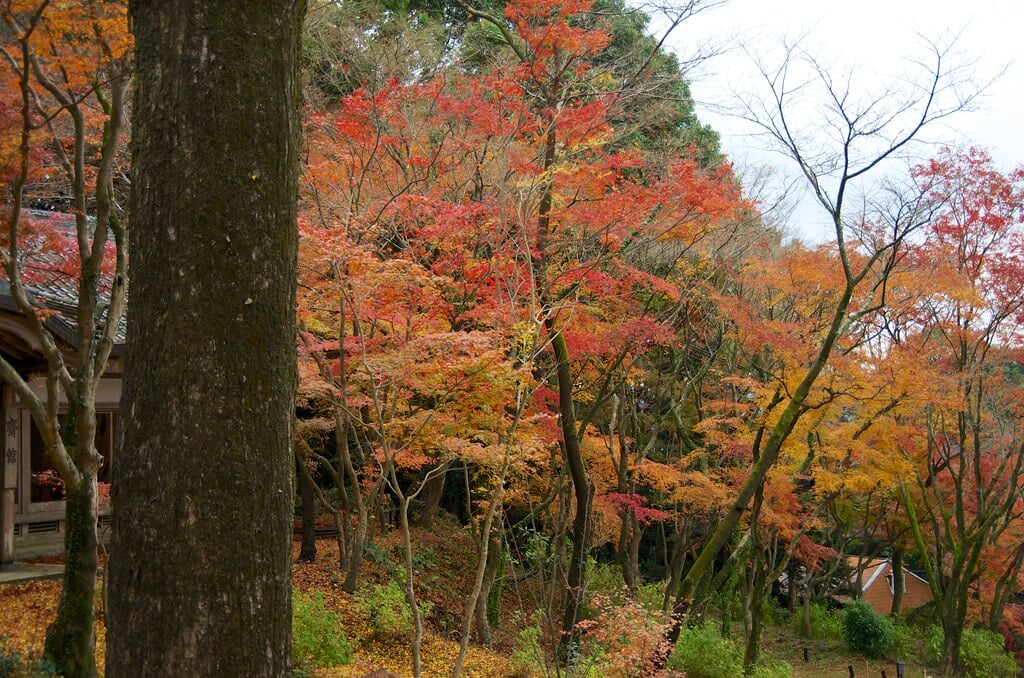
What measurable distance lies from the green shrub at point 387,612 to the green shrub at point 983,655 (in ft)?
40.6

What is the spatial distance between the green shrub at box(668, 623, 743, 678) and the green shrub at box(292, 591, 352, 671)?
19.0 ft

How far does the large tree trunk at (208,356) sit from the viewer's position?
2578 millimetres

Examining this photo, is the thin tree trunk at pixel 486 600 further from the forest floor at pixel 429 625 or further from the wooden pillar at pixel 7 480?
the wooden pillar at pixel 7 480

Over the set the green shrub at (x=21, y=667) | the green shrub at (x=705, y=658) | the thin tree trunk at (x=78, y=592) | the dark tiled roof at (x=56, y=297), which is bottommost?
the green shrub at (x=705, y=658)

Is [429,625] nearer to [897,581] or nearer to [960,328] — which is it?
[960,328]

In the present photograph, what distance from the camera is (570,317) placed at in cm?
1042

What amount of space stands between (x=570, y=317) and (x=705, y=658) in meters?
6.45

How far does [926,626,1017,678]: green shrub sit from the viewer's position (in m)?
16.5

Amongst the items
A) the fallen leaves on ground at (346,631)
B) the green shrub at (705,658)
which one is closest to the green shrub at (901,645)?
the green shrub at (705,658)

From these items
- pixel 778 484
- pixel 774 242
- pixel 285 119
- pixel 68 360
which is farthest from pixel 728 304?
pixel 285 119

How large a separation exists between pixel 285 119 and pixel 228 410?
106 centimetres

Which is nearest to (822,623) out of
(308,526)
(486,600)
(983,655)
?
(983,655)

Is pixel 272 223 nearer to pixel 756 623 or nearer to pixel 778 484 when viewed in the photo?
pixel 756 623

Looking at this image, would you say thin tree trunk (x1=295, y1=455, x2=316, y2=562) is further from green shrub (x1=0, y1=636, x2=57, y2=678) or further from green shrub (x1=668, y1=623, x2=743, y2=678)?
green shrub (x1=0, y1=636, x2=57, y2=678)
